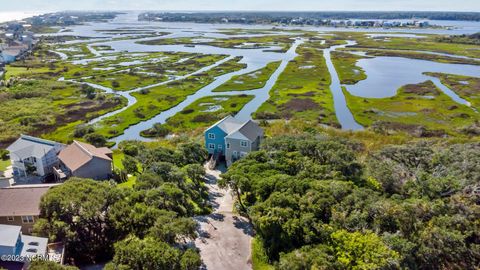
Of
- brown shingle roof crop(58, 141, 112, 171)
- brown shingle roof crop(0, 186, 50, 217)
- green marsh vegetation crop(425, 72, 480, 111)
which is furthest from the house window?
green marsh vegetation crop(425, 72, 480, 111)

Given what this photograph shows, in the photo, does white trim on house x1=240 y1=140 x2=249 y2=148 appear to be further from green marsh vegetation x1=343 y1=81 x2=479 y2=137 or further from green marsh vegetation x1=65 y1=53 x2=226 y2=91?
green marsh vegetation x1=65 y1=53 x2=226 y2=91

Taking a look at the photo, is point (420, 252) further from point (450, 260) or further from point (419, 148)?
point (419, 148)

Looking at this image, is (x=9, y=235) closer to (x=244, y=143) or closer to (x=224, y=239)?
(x=224, y=239)

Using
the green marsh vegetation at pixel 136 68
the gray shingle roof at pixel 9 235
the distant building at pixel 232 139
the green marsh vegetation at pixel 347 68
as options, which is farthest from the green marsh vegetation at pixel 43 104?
the green marsh vegetation at pixel 347 68

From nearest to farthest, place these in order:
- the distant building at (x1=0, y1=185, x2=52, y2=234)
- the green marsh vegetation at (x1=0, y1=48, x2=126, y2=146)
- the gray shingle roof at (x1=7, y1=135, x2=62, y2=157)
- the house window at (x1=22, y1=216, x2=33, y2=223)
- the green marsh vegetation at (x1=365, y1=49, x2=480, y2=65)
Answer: the distant building at (x1=0, y1=185, x2=52, y2=234)
the house window at (x1=22, y1=216, x2=33, y2=223)
the gray shingle roof at (x1=7, y1=135, x2=62, y2=157)
the green marsh vegetation at (x1=0, y1=48, x2=126, y2=146)
the green marsh vegetation at (x1=365, y1=49, x2=480, y2=65)

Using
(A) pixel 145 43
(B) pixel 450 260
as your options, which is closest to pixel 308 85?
(B) pixel 450 260

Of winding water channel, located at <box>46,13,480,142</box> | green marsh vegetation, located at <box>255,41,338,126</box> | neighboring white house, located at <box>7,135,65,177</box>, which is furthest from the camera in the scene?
winding water channel, located at <box>46,13,480,142</box>
